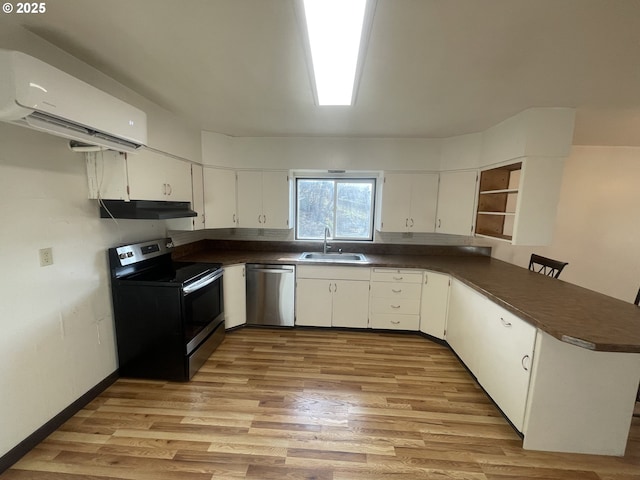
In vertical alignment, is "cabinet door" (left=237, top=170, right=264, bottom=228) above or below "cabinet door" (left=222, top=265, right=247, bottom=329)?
above

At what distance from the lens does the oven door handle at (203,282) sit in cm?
212

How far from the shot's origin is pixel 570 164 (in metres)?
3.20

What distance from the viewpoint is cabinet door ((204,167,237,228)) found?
2994mm

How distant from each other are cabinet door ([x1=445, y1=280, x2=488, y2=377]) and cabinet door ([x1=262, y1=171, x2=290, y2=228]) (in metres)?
2.12

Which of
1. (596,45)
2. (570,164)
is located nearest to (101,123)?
(596,45)

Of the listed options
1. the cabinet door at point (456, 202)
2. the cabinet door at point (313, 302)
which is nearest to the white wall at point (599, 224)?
the cabinet door at point (456, 202)

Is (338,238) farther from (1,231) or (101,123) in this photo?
(1,231)

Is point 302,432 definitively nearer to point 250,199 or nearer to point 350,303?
point 350,303

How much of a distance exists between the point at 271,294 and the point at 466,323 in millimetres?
2085

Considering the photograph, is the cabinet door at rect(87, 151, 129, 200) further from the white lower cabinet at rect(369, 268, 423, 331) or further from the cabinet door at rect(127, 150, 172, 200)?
the white lower cabinet at rect(369, 268, 423, 331)

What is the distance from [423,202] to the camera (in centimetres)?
316

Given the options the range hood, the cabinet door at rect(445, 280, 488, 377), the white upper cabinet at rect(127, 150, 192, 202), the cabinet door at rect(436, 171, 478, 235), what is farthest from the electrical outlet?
the cabinet door at rect(436, 171, 478, 235)

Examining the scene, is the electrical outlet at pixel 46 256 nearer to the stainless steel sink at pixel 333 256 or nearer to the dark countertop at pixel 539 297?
the dark countertop at pixel 539 297

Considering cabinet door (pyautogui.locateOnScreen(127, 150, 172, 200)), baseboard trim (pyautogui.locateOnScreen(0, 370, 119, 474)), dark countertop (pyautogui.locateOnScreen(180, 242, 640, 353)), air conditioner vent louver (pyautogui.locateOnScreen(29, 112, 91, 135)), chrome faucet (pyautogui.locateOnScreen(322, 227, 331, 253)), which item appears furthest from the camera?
chrome faucet (pyautogui.locateOnScreen(322, 227, 331, 253))
